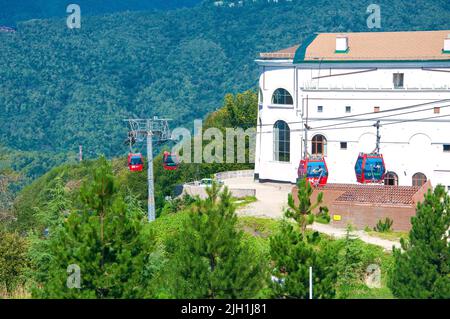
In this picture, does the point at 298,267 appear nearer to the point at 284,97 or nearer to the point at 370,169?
the point at 370,169

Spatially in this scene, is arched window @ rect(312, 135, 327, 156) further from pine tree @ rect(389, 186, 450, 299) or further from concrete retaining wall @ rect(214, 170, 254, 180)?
pine tree @ rect(389, 186, 450, 299)

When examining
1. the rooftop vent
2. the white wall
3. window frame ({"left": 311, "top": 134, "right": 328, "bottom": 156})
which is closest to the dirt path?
the white wall

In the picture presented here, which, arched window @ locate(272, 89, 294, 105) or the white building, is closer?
the white building

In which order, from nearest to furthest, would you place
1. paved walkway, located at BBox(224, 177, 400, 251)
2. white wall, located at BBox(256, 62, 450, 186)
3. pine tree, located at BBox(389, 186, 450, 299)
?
pine tree, located at BBox(389, 186, 450, 299), paved walkway, located at BBox(224, 177, 400, 251), white wall, located at BBox(256, 62, 450, 186)

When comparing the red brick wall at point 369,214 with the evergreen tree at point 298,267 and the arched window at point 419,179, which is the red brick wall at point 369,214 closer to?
the arched window at point 419,179

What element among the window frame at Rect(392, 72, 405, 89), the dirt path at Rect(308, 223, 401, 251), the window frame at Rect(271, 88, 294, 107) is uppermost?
the window frame at Rect(392, 72, 405, 89)

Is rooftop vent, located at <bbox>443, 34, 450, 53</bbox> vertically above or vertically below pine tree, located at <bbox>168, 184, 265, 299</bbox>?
above

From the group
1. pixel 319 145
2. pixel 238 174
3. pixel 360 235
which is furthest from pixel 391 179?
pixel 238 174
